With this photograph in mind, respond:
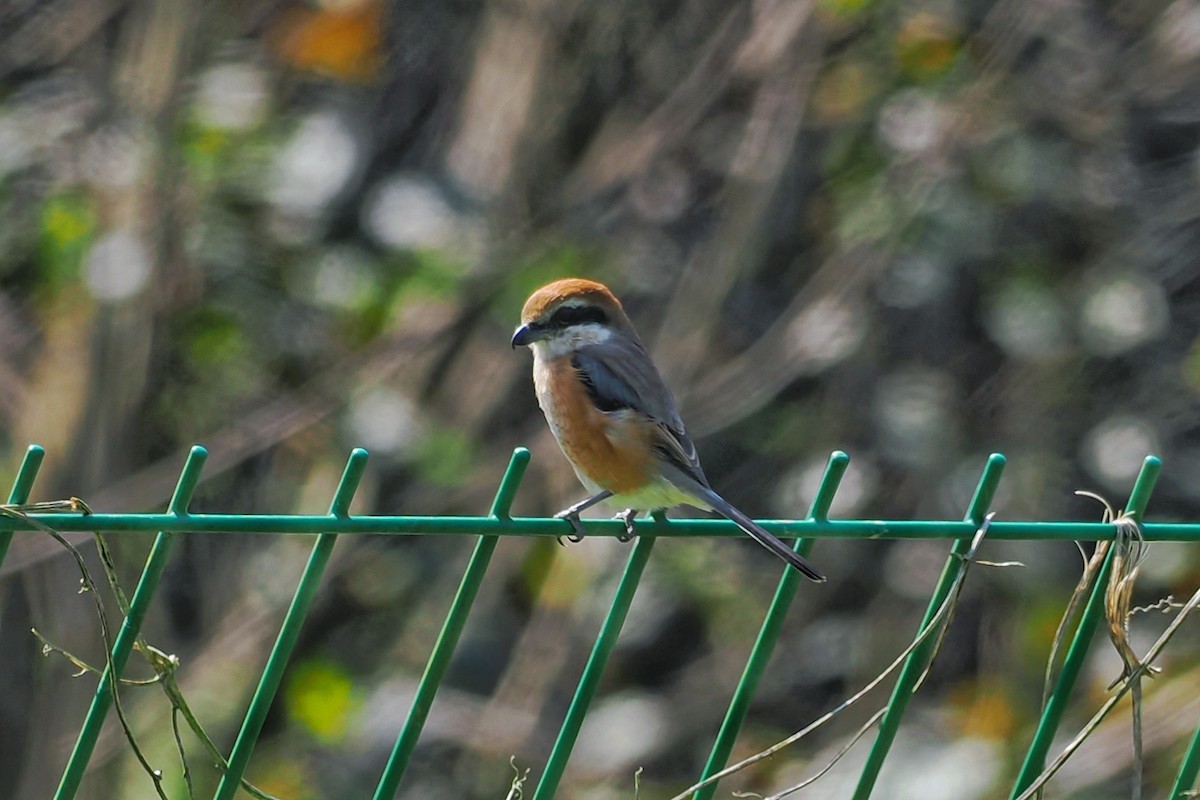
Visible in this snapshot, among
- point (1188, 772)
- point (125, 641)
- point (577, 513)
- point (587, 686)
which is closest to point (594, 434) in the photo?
point (577, 513)

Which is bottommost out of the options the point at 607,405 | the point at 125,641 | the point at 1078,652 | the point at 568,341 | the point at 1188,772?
the point at 1188,772

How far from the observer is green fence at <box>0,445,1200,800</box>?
204 cm

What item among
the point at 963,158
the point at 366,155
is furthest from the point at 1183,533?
the point at 366,155

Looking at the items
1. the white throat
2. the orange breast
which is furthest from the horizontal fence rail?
the white throat

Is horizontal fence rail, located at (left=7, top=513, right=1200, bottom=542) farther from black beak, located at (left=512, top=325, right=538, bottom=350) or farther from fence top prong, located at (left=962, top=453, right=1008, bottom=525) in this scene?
black beak, located at (left=512, top=325, right=538, bottom=350)

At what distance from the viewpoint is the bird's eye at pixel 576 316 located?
12.7ft

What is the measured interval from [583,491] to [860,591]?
96 centimetres

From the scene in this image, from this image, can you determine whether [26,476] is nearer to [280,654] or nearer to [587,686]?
[280,654]

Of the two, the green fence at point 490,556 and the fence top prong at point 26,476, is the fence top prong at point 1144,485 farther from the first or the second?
the fence top prong at point 26,476

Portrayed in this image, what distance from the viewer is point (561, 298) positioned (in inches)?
153

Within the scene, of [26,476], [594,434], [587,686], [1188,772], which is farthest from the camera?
[594,434]

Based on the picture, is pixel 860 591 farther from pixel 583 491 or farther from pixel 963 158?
pixel 963 158

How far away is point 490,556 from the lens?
7.14 ft

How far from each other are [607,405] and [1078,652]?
1500mm
